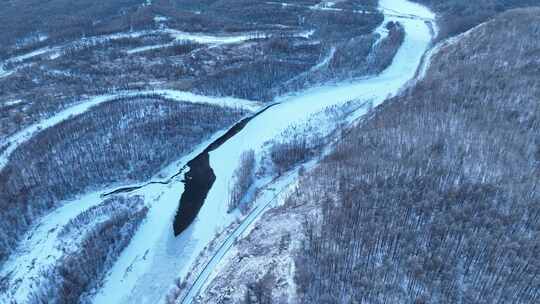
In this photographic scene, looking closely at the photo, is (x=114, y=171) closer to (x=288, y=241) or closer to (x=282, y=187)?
(x=282, y=187)

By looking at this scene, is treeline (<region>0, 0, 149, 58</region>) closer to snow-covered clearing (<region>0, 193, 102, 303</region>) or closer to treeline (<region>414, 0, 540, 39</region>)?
snow-covered clearing (<region>0, 193, 102, 303</region>)

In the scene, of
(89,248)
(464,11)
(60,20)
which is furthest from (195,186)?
(464,11)

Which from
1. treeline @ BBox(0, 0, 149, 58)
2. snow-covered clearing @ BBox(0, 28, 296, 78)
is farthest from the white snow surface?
treeline @ BBox(0, 0, 149, 58)

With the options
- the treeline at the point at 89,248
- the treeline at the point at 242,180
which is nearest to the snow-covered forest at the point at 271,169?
the treeline at the point at 89,248

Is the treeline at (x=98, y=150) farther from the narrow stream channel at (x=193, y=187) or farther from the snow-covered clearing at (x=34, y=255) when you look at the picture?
the narrow stream channel at (x=193, y=187)

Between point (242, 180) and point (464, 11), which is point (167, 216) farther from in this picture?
point (464, 11)
